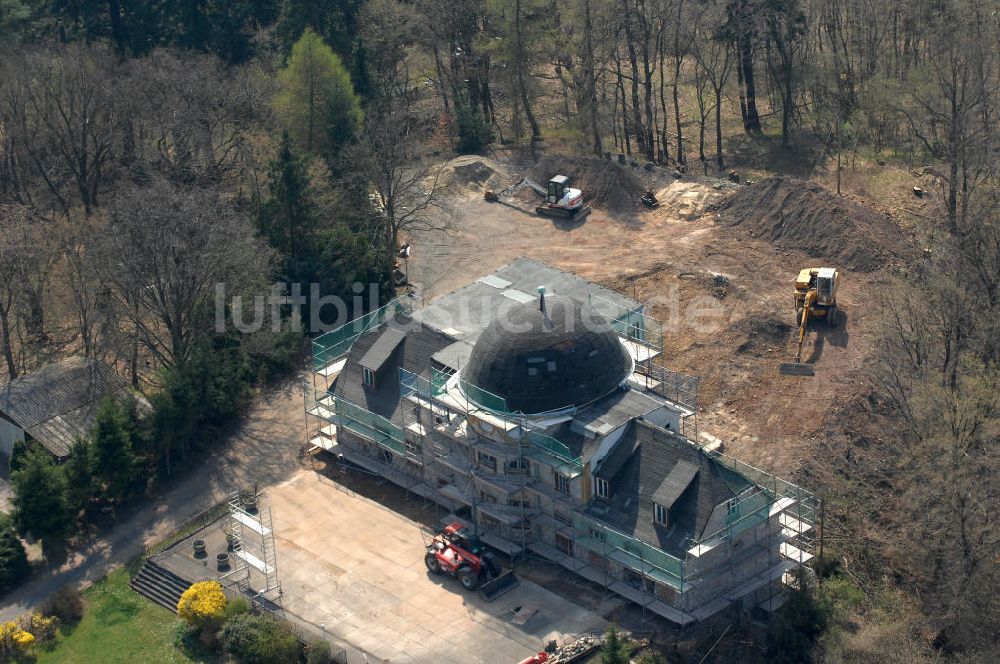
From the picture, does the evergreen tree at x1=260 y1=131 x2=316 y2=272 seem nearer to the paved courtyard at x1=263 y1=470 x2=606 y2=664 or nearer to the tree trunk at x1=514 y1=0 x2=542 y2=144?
the paved courtyard at x1=263 y1=470 x2=606 y2=664

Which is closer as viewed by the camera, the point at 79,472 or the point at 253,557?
the point at 253,557

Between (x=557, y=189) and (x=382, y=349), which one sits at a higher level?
(x=382, y=349)

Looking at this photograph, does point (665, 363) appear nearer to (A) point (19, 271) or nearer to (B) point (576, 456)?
(B) point (576, 456)

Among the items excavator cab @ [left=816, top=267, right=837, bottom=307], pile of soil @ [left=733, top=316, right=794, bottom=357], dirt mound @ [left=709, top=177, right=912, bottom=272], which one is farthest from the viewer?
dirt mound @ [left=709, top=177, right=912, bottom=272]

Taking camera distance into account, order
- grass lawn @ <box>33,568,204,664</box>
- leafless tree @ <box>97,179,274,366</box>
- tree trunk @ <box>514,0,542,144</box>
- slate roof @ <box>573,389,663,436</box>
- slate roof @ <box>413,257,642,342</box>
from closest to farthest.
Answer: grass lawn @ <box>33,568,204,664</box>, slate roof @ <box>573,389,663,436</box>, slate roof @ <box>413,257,642,342</box>, leafless tree @ <box>97,179,274,366</box>, tree trunk @ <box>514,0,542,144</box>

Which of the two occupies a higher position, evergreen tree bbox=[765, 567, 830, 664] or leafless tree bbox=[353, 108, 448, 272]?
leafless tree bbox=[353, 108, 448, 272]

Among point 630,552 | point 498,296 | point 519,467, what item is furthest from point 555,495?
point 498,296

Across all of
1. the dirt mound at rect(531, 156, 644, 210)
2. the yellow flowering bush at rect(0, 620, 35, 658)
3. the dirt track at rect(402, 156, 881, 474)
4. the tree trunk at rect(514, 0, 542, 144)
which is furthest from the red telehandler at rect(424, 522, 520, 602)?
the tree trunk at rect(514, 0, 542, 144)
